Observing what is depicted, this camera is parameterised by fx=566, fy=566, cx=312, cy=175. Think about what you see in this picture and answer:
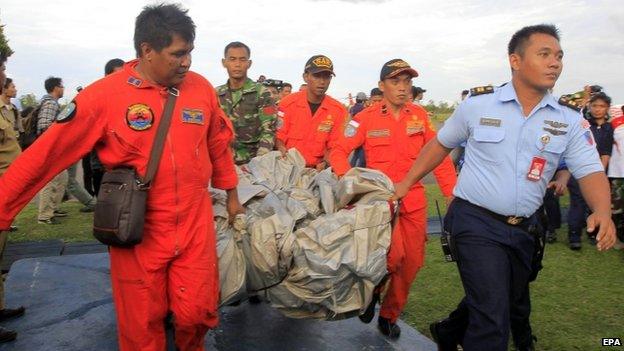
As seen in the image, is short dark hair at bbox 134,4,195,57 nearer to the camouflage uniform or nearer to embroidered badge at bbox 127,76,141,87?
embroidered badge at bbox 127,76,141,87

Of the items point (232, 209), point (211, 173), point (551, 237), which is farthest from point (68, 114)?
point (551, 237)

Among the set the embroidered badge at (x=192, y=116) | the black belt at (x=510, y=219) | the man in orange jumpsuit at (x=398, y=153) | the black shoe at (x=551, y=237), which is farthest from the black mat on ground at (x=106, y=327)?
the black shoe at (x=551, y=237)

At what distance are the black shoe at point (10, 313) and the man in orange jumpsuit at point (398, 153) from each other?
2.56m

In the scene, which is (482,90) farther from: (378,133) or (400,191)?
(378,133)

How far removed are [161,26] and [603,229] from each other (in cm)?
249

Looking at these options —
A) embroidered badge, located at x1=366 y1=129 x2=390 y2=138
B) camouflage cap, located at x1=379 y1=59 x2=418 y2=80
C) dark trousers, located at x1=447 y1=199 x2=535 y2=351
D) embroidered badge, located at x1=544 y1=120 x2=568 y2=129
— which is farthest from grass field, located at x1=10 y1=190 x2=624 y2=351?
camouflage cap, located at x1=379 y1=59 x2=418 y2=80

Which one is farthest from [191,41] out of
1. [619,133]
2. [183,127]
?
[619,133]

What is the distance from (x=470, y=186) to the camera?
3.26 meters

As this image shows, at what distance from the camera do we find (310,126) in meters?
5.45

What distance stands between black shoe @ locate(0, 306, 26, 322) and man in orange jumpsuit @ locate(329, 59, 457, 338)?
8.38 feet

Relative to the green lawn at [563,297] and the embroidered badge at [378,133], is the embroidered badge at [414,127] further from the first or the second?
the green lawn at [563,297]

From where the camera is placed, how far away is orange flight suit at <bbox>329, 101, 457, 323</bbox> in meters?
4.17

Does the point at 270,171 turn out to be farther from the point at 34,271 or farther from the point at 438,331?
the point at 34,271

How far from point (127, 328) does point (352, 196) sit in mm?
1560
